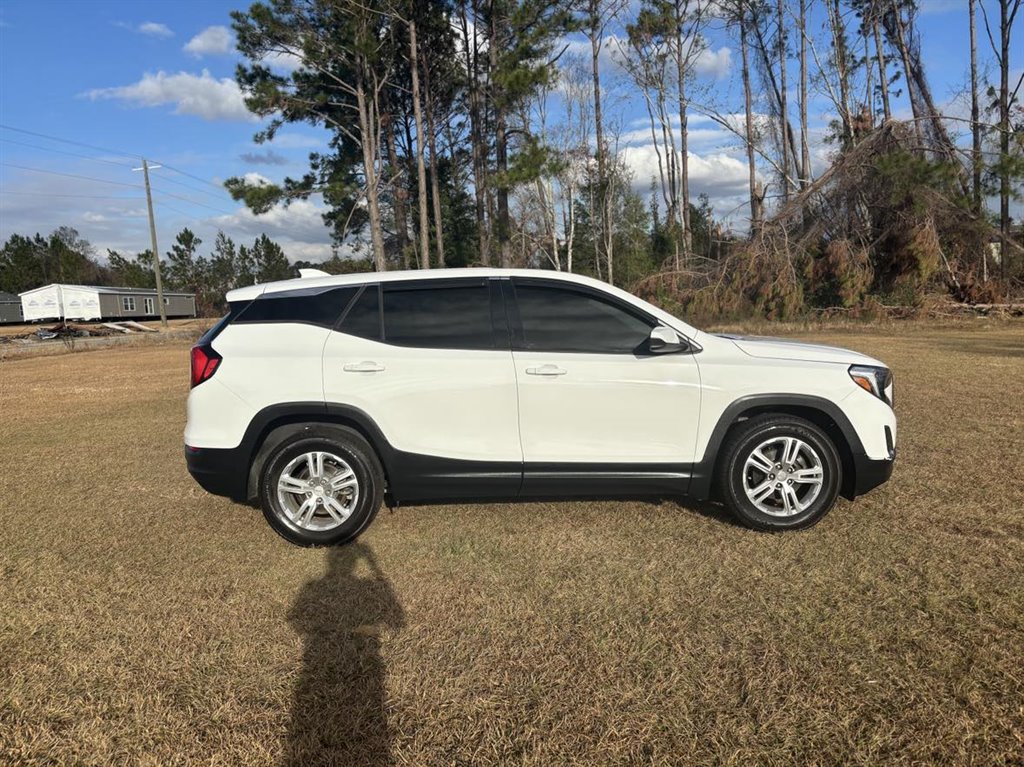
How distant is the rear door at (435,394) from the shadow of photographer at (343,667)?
72 centimetres

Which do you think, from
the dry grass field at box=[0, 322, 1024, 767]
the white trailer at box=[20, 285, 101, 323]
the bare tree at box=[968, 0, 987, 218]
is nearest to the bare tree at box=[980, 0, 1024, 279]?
the bare tree at box=[968, 0, 987, 218]

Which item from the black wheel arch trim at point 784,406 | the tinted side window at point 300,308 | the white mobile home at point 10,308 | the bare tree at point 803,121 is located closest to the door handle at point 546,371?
the black wheel arch trim at point 784,406

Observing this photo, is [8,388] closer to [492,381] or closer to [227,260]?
[492,381]

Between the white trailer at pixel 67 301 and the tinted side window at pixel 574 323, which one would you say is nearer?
the tinted side window at pixel 574 323

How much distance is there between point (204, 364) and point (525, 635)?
2668 millimetres

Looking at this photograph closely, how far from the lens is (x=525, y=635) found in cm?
298

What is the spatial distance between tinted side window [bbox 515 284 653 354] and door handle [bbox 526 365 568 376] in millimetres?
149

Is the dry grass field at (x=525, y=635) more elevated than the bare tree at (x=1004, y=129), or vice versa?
the bare tree at (x=1004, y=129)

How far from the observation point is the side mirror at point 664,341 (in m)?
3.91

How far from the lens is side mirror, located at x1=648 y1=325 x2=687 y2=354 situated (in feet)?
12.8

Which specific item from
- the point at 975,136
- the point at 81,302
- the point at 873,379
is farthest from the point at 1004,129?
the point at 81,302

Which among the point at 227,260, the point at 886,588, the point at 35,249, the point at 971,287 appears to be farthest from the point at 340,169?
the point at 35,249

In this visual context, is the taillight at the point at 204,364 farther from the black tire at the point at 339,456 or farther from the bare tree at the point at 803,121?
the bare tree at the point at 803,121

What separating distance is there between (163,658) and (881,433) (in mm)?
4256
